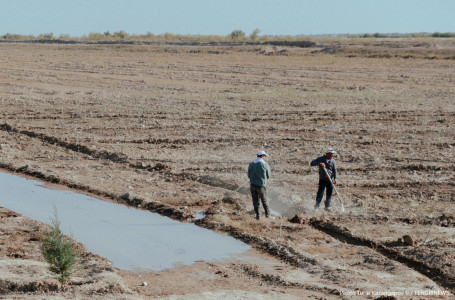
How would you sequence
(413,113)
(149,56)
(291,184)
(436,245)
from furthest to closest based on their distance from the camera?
(149,56) → (413,113) → (291,184) → (436,245)

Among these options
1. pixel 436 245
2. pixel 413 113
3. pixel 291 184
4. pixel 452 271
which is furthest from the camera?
pixel 413 113

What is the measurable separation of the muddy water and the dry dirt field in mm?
424

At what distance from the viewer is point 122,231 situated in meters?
13.8

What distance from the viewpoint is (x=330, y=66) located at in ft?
161

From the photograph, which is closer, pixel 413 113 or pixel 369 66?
pixel 413 113

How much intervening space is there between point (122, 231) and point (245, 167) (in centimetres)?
545

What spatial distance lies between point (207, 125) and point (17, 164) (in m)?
7.57

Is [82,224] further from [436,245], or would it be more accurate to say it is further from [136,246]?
[436,245]

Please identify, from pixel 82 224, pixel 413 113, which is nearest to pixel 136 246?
pixel 82 224

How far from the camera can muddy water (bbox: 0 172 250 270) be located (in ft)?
40.1

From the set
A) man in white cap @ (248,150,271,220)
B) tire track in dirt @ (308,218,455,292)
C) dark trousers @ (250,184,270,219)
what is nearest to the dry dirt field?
tire track in dirt @ (308,218,455,292)

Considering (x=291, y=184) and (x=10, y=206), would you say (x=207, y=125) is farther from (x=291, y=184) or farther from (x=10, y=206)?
(x=10, y=206)

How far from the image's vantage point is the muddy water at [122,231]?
12.2 meters

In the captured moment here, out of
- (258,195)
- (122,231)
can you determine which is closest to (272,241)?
(258,195)
